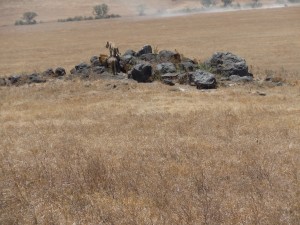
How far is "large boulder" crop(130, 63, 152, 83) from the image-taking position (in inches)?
961

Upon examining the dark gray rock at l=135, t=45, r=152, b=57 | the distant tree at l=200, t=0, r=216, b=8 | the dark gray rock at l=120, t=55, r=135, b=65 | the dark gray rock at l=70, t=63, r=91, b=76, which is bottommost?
the distant tree at l=200, t=0, r=216, b=8

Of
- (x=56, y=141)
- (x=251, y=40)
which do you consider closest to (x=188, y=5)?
(x=251, y=40)

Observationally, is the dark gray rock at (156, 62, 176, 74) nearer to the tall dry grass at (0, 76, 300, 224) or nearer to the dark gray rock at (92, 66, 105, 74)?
the dark gray rock at (92, 66, 105, 74)

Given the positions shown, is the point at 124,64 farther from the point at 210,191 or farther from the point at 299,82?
the point at 210,191

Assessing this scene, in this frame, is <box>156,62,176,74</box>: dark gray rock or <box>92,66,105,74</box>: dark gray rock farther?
<box>92,66,105,74</box>: dark gray rock

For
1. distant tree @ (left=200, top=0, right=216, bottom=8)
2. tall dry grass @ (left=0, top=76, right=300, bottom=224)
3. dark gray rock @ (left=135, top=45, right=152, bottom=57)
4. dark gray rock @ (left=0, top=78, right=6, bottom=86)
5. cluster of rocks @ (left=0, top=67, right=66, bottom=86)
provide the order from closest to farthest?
tall dry grass @ (left=0, top=76, right=300, bottom=224), cluster of rocks @ (left=0, top=67, right=66, bottom=86), dark gray rock @ (left=0, top=78, right=6, bottom=86), dark gray rock @ (left=135, top=45, right=152, bottom=57), distant tree @ (left=200, top=0, right=216, bottom=8)

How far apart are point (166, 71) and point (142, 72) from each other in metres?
1.47

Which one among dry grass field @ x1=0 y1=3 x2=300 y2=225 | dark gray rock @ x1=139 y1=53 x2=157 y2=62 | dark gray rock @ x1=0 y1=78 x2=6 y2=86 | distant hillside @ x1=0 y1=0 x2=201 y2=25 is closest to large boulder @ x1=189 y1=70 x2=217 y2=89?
dry grass field @ x1=0 y1=3 x2=300 y2=225

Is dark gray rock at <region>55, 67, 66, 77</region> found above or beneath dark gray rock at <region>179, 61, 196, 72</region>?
beneath

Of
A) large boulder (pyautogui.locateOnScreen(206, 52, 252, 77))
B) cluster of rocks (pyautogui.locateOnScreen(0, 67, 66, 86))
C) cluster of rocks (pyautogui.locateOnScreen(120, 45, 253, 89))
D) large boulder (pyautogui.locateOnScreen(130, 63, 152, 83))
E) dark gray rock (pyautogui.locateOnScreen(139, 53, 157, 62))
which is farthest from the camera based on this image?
dark gray rock (pyautogui.locateOnScreen(139, 53, 157, 62))

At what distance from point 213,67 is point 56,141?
A: 47.0ft

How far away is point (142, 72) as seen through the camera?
2448cm

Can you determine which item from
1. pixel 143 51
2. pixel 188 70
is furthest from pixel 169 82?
pixel 143 51

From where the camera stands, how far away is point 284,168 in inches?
380
